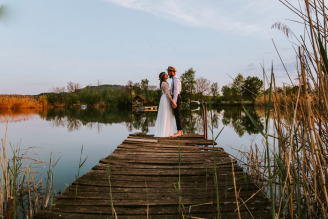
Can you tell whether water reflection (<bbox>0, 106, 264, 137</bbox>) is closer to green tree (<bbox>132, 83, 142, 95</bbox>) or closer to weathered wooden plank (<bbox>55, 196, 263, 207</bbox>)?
weathered wooden plank (<bbox>55, 196, 263, 207</bbox>)

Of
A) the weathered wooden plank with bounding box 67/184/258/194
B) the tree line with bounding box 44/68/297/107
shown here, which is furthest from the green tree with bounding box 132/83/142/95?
the weathered wooden plank with bounding box 67/184/258/194

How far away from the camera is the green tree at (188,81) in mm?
50859

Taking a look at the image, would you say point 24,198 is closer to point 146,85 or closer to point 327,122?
point 327,122

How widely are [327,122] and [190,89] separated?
5064cm

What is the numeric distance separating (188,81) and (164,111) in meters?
46.9

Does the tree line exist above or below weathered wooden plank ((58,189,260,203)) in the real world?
above

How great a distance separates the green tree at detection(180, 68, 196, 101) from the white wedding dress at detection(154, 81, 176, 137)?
44.0 m

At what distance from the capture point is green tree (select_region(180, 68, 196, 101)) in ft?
167

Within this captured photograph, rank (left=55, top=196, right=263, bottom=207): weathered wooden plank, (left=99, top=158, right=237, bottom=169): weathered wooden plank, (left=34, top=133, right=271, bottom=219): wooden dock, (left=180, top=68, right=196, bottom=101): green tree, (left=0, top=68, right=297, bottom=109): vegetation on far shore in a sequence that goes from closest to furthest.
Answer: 1. (left=34, top=133, right=271, bottom=219): wooden dock
2. (left=55, top=196, right=263, bottom=207): weathered wooden plank
3. (left=99, top=158, right=237, bottom=169): weathered wooden plank
4. (left=0, top=68, right=297, bottom=109): vegetation on far shore
5. (left=180, top=68, right=196, bottom=101): green tree

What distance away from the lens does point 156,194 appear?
2.29 m

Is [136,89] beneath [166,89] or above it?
above

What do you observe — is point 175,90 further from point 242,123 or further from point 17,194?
point 242,123

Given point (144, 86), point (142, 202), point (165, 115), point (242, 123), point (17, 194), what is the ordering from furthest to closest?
point (144, 86)
point (242, 123)
point (165, 115)
point (17, 194)
point (142, 202)

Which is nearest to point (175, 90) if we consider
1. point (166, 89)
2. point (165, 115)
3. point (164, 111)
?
point (166, 89)
